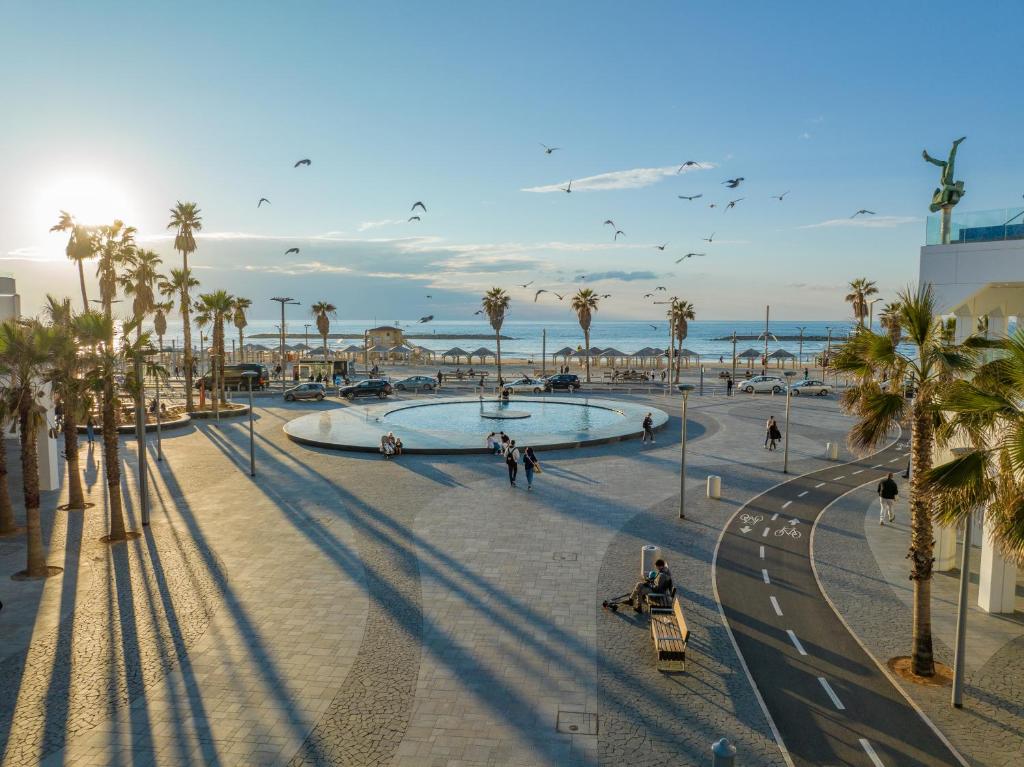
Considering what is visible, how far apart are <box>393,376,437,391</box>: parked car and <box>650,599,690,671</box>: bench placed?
44.5 metres

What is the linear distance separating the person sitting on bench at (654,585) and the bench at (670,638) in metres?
0.56

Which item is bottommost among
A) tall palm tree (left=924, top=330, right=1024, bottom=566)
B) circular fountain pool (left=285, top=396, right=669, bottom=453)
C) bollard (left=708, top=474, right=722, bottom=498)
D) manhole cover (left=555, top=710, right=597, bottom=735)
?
manhole cover (left=555, top=710, right=597, bottom=735)

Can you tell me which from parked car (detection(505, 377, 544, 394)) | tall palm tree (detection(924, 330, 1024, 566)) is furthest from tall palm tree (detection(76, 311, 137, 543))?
parked car (detection(505, 377, 544, 394))

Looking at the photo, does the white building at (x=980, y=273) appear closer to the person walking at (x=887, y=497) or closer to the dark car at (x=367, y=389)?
the person walking at (x=887, y=497)

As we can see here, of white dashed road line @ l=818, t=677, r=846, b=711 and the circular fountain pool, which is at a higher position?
the circular fountain pool

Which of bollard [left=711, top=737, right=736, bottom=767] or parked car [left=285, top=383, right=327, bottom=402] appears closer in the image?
bollard [left=711, top=737, right=736, bottom=767]

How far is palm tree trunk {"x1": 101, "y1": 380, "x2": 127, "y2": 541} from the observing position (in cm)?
1673

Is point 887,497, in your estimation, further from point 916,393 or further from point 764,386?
point 764,386

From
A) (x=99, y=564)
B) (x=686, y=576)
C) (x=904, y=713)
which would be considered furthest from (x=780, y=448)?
(x=99, y=564)

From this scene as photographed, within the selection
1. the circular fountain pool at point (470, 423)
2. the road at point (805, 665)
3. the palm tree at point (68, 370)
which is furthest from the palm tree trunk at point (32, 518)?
the road at point (805, 665)

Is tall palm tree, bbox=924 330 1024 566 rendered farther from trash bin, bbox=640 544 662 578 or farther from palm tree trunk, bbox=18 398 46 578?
palm tree trunk, bbox=18 398 46 578

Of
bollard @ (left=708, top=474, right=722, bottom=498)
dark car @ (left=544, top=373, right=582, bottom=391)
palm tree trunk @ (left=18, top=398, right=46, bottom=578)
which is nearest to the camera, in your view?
palm tree trunk @ (left=18, top=398, right=46, bottom=578)

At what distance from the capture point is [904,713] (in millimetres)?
9742

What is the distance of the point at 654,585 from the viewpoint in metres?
12.8
